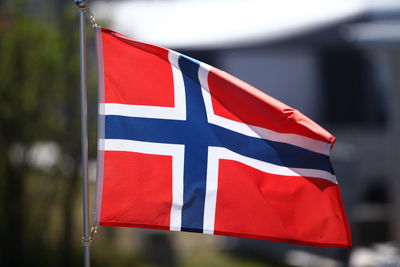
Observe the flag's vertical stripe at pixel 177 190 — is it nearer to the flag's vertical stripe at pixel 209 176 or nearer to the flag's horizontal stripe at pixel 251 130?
the flag's vertical stripe at pixel 209 176

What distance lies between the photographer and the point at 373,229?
9.24m

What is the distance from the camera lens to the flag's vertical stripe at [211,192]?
3756 mm

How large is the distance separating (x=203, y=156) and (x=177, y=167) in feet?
0.47

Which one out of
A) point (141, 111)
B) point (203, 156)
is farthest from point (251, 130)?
point (141, 111)

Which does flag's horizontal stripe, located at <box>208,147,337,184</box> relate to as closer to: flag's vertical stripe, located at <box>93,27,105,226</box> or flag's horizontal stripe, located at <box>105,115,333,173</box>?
flag's horizontal stripe, located at <box>105,115,333,173</box>

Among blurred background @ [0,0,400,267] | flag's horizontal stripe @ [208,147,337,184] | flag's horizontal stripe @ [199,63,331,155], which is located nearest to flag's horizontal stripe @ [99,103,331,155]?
flag's horizontal stripe @ [199,63,331,155]

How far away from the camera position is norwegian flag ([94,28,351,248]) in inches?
147

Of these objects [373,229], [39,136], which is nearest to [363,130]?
[373,229]

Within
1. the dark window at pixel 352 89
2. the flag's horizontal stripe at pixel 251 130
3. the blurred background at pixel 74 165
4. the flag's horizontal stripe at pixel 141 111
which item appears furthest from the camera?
the dark window at pixel 352 89

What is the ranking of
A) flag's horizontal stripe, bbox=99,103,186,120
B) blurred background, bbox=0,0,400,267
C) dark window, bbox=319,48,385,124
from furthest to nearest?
dark window, bbox=319,48,385,124 → blurred background, bbox=0,0,400,267 → flag's horizontal stripe, bbox=99,103,186,120

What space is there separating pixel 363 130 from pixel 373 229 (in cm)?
309

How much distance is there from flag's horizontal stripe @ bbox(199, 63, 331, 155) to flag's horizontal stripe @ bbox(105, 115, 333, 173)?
0.07 feet

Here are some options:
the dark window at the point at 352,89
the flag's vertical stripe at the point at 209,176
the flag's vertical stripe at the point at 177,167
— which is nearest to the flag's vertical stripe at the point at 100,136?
the flag's vertical stripe at the point at 177,167

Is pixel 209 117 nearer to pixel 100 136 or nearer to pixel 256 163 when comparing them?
pixel 256 163
